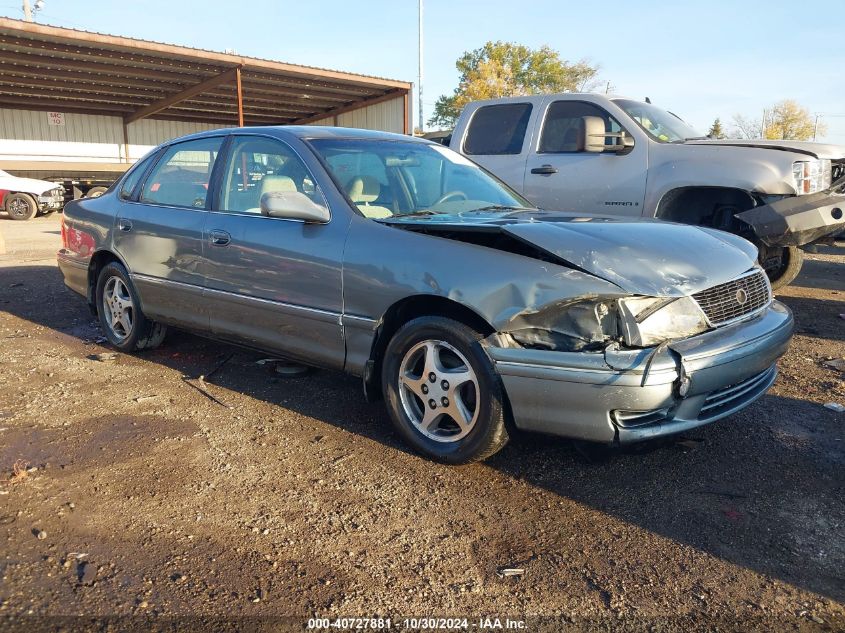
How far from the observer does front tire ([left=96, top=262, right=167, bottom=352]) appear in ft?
16.8

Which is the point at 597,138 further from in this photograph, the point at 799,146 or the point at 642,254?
the point at 642,254

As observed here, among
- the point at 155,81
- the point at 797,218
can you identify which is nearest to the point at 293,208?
the point at 797,218

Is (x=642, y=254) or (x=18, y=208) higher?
(x=18, y=208)

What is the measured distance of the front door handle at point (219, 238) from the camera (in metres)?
4.21

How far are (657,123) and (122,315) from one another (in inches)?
211

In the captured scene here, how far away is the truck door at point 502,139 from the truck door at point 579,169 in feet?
0.48

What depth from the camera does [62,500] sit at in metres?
2.99

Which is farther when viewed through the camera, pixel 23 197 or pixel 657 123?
pixel 23 197

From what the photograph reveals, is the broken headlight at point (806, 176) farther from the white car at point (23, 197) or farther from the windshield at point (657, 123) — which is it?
the white car at point (23, 197)

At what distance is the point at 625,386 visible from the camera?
2.80 m

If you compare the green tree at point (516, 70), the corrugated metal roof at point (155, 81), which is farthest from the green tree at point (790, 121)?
the corrugated metal roof at point (155, 81)

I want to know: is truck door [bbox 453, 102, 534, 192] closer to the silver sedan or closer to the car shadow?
the silver sedan

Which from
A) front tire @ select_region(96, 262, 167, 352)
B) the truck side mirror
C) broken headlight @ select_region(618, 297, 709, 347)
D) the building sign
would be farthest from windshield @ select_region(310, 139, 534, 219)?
the building sign

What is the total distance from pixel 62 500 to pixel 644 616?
8.04ft
